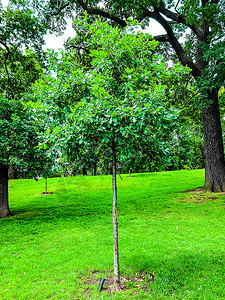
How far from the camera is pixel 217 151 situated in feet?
39.0

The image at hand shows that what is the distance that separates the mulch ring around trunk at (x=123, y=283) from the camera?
428 cm

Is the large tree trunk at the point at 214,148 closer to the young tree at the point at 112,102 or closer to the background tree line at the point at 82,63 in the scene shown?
the background tree line at the point at 82,63

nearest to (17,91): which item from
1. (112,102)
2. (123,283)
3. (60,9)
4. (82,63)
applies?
(82,63)

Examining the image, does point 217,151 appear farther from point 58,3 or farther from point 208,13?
point 58,3

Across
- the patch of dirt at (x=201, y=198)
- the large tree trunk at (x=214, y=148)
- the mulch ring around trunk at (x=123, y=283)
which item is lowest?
the mulch ring around trunk at (x=123, y=283)

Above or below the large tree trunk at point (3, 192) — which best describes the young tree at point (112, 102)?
above

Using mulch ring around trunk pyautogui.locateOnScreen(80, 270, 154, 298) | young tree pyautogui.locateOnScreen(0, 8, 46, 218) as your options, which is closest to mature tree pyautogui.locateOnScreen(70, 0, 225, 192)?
young tree pyautogui.locateOnScreen(0, 8, 46, 218)

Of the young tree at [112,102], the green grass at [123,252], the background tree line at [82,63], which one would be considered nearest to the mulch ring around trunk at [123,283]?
the green grass at [123,252]

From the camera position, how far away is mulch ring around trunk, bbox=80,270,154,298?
4277mm

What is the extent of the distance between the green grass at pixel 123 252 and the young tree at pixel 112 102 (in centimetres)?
Answer: 101

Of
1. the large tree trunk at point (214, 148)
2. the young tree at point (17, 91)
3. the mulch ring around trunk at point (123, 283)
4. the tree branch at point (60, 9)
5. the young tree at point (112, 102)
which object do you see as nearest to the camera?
the young tree at point (112, 102)

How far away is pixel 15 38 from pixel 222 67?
36.7 ft

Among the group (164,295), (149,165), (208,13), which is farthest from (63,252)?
(208,13)

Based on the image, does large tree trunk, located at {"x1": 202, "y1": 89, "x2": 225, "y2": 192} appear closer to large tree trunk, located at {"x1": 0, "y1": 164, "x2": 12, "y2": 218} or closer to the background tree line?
the background tree line
